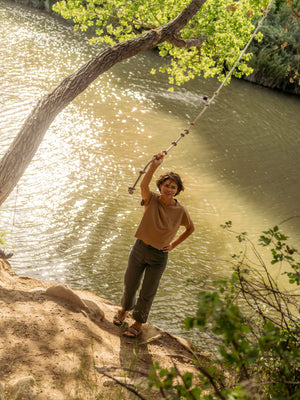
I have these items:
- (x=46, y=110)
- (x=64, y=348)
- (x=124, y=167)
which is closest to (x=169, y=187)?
(x=64, y=348)

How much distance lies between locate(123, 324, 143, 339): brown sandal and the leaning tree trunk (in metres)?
1.71

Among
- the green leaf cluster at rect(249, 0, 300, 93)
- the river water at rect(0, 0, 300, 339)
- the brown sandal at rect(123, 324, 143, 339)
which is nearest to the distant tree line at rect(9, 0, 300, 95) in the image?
the green leaf cluster at rect(249, 0, 300, 93)

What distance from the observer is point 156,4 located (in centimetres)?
777

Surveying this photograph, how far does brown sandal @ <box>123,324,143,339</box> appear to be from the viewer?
12.3ft

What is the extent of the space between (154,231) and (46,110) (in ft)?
5.52

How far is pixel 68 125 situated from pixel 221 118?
4.95 meters

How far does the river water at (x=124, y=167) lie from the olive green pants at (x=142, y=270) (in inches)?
37.8

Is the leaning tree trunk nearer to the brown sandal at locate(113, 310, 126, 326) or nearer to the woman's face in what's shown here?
the woman's face

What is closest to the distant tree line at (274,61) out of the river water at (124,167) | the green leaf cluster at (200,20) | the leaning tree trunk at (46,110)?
the river water at (124,167)

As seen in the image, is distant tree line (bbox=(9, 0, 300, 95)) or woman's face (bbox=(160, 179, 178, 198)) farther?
distant tree line (bbox=(9, 0, 300, 95))

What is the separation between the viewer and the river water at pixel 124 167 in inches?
206

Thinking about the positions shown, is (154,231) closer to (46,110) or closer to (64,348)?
(64,348)

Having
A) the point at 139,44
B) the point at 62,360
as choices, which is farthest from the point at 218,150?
the point at 62,360

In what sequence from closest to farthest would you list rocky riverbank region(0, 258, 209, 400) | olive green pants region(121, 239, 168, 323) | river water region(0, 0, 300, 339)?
rocky riverbank region(0, 258, 209, 400)
olive green pants region(121, 239, 168, 323)
river water region(0, 0, 300, 339)
